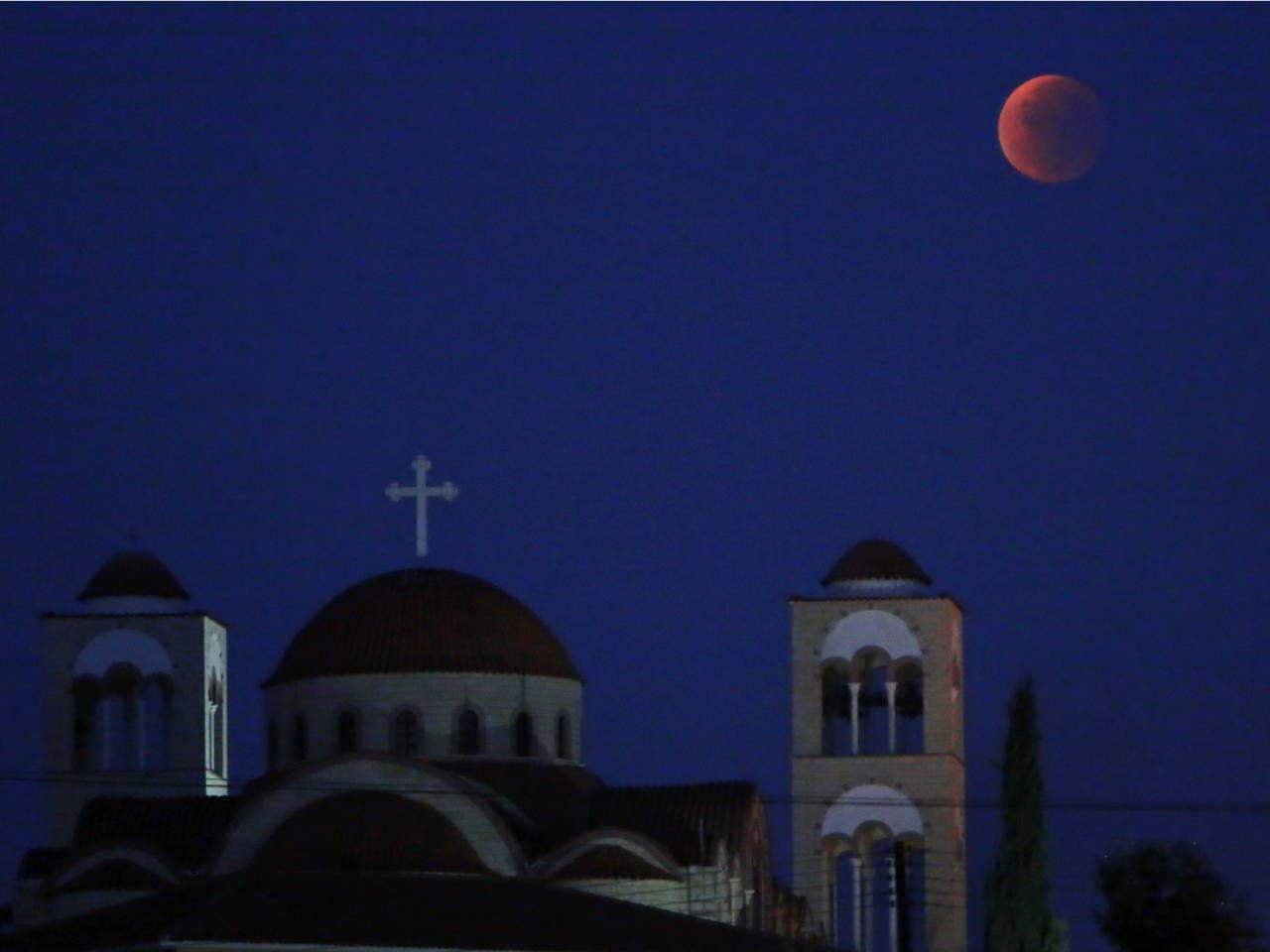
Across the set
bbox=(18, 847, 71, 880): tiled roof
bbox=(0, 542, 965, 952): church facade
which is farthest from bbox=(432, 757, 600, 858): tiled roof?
bbox=(18, 847, 71, 880): tiled roof

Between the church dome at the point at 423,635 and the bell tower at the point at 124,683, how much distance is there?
11.3 feet

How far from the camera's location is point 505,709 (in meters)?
62.3

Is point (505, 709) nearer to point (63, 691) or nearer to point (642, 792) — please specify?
point (642, 792)

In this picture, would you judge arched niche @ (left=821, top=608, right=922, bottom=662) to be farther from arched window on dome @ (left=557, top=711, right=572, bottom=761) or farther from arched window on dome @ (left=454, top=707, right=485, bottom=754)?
arched window on dome @ (left=454, top=707, right=485, bottom=754)

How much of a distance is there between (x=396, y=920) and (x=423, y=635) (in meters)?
10.1

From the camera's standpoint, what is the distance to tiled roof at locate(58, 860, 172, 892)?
196ft

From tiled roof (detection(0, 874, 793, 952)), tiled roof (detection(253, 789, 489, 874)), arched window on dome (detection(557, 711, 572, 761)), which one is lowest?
tiled roof (detection(0, 874, 793, 952))

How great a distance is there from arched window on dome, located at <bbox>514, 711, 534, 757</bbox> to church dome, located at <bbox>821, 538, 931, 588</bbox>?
552 centimetres

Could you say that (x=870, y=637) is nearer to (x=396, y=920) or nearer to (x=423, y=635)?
(x=423, y=635)

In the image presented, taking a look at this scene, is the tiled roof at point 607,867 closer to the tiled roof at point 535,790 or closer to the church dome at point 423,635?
the tiled roof at point 535,790

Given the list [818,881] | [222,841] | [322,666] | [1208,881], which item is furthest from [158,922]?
[1208,881]

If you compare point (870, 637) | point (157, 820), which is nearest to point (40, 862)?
point (157, 820)

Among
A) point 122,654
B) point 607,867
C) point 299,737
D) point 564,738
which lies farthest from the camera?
point 122,654

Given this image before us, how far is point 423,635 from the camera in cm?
6269
